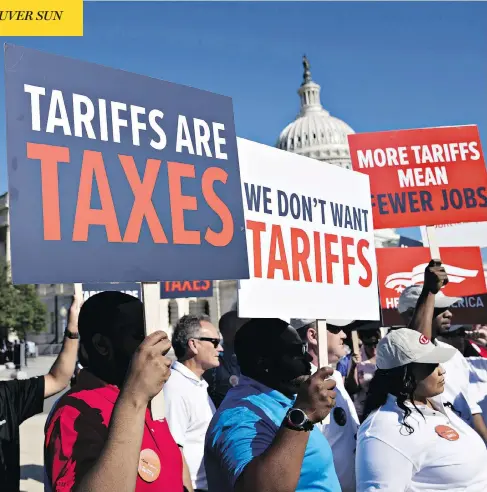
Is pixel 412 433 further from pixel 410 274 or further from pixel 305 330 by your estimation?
pixel 410 274

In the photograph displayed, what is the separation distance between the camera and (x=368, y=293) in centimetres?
351

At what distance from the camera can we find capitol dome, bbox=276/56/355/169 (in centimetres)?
9074

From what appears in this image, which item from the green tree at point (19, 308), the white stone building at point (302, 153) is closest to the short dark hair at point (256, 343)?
the green tree at point (19, 308)

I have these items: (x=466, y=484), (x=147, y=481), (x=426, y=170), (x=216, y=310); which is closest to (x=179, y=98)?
(x=147, y=481)

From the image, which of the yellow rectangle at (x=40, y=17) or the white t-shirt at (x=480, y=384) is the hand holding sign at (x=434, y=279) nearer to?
the white t-shirt at (x=480, y=384)

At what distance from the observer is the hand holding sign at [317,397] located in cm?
197

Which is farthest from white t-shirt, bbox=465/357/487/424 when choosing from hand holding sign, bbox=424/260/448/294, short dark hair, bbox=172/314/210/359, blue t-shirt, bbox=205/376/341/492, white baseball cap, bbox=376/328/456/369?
blue t-shirt, bbox=205/376/341/492

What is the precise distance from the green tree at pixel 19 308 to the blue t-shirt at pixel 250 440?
39199mm

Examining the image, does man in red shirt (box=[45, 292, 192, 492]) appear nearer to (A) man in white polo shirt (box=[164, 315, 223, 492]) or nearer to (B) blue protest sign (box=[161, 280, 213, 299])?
(A) man in white polo shirt (box=[164, 315, 223, 492])

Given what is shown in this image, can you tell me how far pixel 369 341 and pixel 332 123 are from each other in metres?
91.7

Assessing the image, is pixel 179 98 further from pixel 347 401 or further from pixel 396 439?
pixel 347 401

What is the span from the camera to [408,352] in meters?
2.83

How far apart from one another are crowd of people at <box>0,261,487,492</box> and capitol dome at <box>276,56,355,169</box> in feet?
277

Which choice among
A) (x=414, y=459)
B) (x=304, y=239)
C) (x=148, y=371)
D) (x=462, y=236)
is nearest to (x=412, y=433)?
(x=414, y=459)
